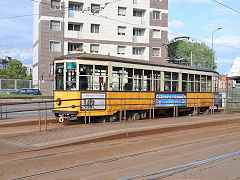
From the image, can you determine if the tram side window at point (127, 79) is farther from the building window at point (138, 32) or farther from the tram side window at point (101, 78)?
the building window at point (138, 32)

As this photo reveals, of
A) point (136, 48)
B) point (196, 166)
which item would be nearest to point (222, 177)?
point (196, 166)

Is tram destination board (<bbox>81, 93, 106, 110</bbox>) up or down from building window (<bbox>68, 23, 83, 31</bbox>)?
Answer: down

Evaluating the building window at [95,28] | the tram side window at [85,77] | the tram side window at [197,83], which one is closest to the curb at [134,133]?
the tram side window at [85,77]

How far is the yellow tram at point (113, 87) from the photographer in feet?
48.8

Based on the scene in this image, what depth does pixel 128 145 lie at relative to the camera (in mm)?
9789

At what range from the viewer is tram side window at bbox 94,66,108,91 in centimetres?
1532

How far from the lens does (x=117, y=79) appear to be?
1612 cm

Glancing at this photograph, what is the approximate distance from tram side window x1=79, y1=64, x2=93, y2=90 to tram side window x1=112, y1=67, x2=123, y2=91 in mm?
1273

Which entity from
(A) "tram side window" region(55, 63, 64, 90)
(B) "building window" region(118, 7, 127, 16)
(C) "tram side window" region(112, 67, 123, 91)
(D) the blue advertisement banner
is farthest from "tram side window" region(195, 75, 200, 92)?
(B) "building window" region(118, 7, 127, 16)

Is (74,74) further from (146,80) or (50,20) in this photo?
(50,20)

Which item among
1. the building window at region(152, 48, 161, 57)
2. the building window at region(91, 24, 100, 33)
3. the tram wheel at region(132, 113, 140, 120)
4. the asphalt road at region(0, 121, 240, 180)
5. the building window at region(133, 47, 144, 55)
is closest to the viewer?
the asphalt road at region(0, 121, 240, 180)

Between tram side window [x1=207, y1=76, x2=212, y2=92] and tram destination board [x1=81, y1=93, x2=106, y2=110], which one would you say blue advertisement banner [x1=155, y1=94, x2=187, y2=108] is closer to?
tram destination board [x1=81, y1=93, x2=106, y2=110]

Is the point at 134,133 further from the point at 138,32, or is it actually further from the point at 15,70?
the point at 15,70

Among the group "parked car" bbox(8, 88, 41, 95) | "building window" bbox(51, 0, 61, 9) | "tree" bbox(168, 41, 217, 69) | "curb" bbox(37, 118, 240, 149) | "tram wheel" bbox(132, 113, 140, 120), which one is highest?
"building window" bbox(51, 0, 61, 9)
